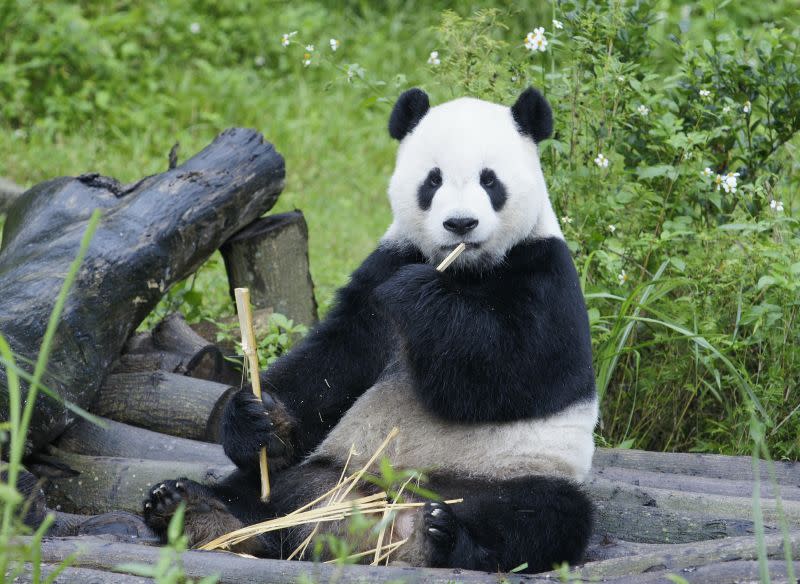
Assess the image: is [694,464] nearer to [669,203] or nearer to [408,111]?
[669,203]

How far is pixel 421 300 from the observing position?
3.31 meters

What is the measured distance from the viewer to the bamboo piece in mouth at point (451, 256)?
3.30 m

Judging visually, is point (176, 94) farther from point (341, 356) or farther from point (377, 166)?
point (341, 356)

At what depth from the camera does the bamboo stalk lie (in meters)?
3.30

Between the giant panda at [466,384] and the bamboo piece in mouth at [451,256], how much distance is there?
19mm

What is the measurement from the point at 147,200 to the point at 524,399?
206cm

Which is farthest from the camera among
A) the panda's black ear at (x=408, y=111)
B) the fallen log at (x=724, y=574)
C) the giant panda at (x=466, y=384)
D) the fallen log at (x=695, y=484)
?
the fallen log at (x=695, y=484)

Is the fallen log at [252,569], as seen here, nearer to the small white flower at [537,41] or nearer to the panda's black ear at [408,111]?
the panda's black ear at [408,111]

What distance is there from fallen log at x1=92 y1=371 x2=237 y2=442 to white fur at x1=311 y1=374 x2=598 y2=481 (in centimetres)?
104

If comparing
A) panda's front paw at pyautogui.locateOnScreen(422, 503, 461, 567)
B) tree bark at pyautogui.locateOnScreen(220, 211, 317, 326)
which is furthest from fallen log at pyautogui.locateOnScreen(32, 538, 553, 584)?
tree bark at pyautogui.locateOnScreen(220, 211, 317, 326)

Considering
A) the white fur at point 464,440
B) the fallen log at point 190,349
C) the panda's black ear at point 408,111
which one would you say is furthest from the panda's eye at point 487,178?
the fallen log at point 190,349

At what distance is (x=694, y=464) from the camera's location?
4164 mm

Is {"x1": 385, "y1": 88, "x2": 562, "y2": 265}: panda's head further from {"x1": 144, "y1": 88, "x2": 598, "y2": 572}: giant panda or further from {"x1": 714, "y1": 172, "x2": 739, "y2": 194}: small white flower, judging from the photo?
{"x1": 714, "y1": 172, "x2": 739, "y2": 194}: small white flower

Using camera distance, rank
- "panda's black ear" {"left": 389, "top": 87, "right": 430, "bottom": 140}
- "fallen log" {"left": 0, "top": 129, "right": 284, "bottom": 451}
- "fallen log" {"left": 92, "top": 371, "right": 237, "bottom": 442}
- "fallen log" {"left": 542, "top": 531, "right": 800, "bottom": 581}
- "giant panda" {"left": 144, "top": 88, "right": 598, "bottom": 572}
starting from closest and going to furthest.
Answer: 1. "fallen log" {"left": 542, "top": 531, "right": 800, "bottom": 581}
2. "giant panda" {"left": 144, "top": 88, "right": 598, "bottom": 572}
3. "panda's black ear" {"left": 389, "top": 87, "right": 430, "bottom": 140}
4. "fallen log" {"left": 0, "top": 129, "right": 284, "bottom": 451}
5. "fallen log" {"left": 92, "top": 371, "right": 237, "bottom": 442}
